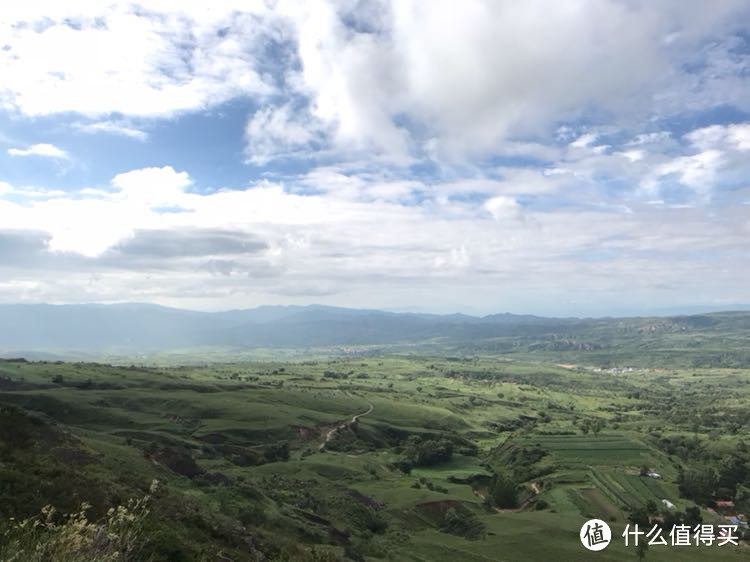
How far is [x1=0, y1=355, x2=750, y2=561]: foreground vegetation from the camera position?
96.4ft

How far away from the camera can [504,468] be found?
401 feet

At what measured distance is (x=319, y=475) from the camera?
90.9 metres

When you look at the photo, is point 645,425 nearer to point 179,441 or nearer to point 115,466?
point 179,441

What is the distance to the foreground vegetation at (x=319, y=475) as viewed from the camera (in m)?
29.4

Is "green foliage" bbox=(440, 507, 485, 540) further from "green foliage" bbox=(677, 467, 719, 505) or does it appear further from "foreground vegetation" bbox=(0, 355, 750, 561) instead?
"green foliage" bbox=(677, 467, 719, 505)

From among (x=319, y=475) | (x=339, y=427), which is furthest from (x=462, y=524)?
(x=339, y=427)

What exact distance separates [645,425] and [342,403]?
344 ft

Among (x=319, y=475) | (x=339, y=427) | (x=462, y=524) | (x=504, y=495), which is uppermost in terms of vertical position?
(x=319, y=475)

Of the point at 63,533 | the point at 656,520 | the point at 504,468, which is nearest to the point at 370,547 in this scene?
the point at 63,533

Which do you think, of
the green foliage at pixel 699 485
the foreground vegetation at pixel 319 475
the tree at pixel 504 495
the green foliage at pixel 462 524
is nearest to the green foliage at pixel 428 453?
the foreground vegetation at pixel 319 475

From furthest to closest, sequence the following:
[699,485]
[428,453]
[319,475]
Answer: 1. [428,453]
2. [699,485]
3. [319,475]

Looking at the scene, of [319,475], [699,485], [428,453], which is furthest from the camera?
[428,453]

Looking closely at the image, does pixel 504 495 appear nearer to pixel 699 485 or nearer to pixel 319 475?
pixel 319 475

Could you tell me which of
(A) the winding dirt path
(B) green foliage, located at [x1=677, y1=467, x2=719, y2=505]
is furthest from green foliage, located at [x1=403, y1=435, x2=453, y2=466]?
(B) green foliage, located at [x1=677, y1=467, x2=719, y2=505]
